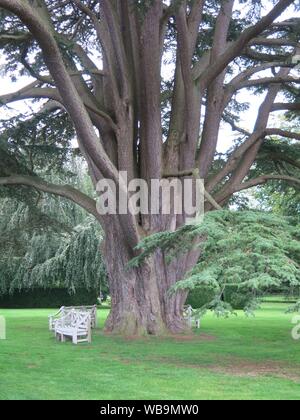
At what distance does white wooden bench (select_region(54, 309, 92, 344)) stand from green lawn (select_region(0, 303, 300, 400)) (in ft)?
0.76

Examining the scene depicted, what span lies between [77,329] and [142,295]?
1.75 m

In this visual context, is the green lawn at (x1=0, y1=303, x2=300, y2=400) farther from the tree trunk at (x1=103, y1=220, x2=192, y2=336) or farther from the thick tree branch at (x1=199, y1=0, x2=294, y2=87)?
the thick tree branch at (x1=199, y1=0, x2=294, y2=87)

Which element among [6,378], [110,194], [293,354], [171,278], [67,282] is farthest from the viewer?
[67,282]

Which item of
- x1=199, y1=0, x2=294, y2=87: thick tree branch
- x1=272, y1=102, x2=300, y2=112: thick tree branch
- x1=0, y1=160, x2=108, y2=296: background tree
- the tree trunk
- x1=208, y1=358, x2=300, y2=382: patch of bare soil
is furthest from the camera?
x1=0, y1=160, x2=108, y2=296: background tree

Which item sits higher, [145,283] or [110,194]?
[110,194]

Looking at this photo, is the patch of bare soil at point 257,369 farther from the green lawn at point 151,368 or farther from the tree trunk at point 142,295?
the tree trunk at point 142,295

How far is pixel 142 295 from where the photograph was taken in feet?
43.2

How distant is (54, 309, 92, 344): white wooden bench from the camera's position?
12.1 m

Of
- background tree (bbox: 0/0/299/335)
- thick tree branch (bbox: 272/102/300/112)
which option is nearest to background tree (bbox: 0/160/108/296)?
background tree (bbox: 0/0/299/335)

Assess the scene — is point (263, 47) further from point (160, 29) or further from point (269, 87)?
point (160, 29)

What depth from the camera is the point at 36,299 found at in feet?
104

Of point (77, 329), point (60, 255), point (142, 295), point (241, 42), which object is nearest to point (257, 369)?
point (77, 329)

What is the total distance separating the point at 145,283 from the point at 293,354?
3.71 meters
